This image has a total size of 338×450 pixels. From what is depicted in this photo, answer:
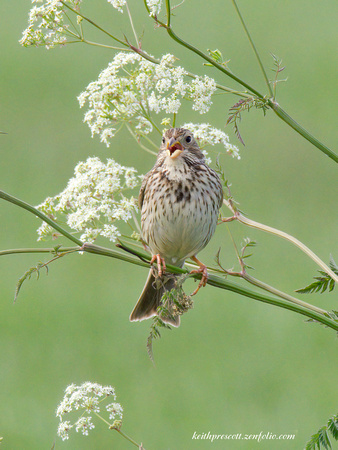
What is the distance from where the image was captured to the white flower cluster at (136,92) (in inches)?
128

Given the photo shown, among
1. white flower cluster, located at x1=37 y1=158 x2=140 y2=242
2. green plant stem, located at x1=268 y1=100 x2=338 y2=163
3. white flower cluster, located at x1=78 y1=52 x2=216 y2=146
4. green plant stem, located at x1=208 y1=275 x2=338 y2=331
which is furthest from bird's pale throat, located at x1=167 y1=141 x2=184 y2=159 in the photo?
green plant stem, located at x1=208 y1=275 x2=338 y2=331

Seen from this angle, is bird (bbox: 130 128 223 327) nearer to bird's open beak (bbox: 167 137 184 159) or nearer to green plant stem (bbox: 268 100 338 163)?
bird's open beak (bbox: 167 137 184 159)

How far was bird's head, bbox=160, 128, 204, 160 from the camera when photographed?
393cm

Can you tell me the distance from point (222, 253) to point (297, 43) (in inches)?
174

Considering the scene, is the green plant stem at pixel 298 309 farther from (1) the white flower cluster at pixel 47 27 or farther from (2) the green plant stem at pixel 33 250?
(1) the white flower cluster at pixel 47 27

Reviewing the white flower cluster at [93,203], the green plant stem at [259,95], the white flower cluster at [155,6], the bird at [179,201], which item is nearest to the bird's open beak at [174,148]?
the bird at [179,201]

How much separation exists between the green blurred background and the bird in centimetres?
249

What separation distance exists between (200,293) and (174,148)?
4.30 meters

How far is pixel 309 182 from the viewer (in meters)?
9.55

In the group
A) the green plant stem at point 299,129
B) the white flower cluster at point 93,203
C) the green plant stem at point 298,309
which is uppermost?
the green plant stem at point 299,129

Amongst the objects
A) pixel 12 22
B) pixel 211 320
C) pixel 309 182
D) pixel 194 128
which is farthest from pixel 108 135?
pixel 12 22

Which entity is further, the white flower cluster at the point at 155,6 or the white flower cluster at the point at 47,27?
the white flower cluster at the point at 47,27

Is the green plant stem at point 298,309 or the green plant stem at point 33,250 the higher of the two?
the green plant stem at point 298,309

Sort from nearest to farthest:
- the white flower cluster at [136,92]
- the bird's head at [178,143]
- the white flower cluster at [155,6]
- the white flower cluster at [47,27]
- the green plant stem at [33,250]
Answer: the green plant stem at [33,250], the white flower cluster at [155,6], the white flower cluster at [136,92], the white flower cluster at [47,27], the bird's head at [178,143]
